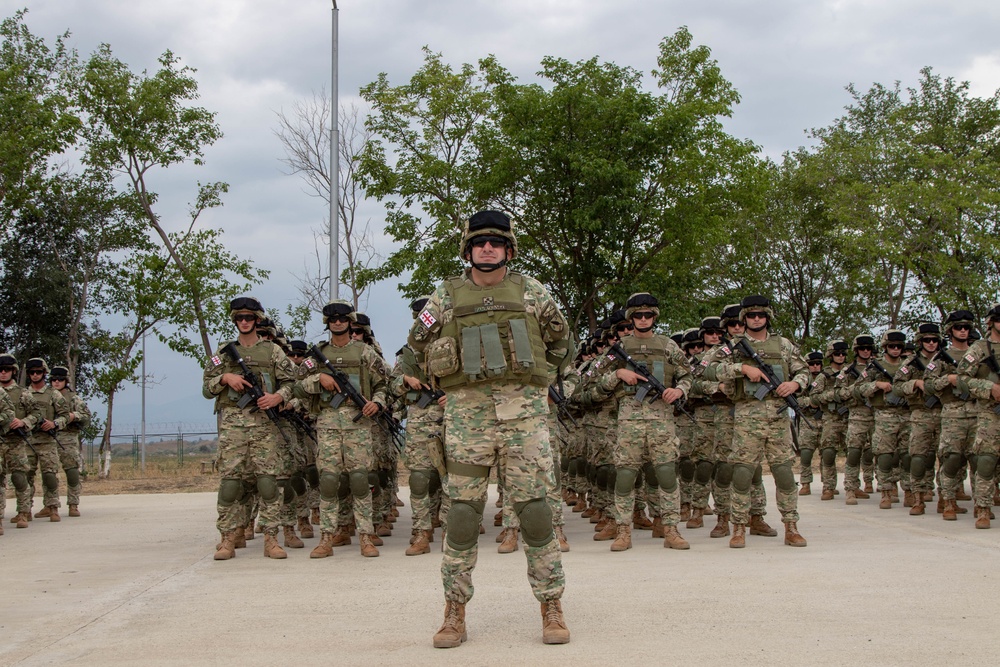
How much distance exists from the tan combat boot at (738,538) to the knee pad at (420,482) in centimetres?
294

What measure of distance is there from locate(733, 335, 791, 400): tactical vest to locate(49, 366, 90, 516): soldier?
9338 millimetres

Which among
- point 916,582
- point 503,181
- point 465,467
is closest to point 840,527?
point 916,582

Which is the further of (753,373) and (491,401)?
(753,373)

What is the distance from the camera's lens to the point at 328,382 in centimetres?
891

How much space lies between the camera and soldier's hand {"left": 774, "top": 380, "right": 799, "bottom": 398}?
8672 millimetres

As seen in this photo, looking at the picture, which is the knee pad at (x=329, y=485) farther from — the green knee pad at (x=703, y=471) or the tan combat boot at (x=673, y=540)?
the green knee pad at (x=703, y=471)

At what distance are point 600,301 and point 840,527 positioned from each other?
40.2 feet

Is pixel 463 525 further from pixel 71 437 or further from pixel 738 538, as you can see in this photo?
pixel 71 437

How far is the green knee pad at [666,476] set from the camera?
28.9ft

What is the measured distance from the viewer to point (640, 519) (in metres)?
10.5

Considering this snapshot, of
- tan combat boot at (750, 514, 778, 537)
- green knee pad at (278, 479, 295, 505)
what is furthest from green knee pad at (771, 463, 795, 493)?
green knee pad at (278, 479, 295, 505)

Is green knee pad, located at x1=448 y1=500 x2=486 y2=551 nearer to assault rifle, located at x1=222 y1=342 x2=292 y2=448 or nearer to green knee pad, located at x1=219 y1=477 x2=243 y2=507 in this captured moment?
assault rifle, located at x1=222 y1=342 x2=292 y2=448

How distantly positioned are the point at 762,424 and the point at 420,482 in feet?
10.8

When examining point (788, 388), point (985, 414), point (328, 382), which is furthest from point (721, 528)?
point (328, 382)
